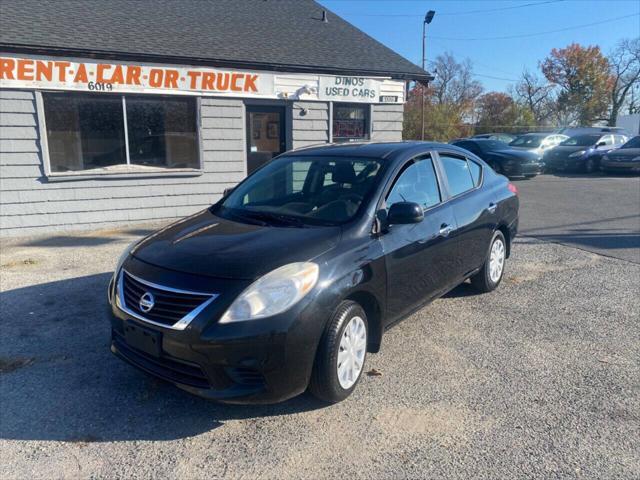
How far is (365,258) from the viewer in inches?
128

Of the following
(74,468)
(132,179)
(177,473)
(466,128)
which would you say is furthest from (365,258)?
(466,128)

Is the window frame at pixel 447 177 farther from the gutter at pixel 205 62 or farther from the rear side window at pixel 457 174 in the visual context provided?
the gutter at pixel 205 62

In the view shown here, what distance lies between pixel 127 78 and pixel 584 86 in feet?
185

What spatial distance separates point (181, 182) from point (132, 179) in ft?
2.95

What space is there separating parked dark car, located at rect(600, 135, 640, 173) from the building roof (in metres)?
12.4

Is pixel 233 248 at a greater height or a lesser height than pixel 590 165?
greater

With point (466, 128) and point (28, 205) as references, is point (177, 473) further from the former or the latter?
point (466, 128)

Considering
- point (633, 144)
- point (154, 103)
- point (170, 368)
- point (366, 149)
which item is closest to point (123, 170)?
point (154, 103)

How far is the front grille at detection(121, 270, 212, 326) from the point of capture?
2.79 m

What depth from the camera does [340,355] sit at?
307 cm

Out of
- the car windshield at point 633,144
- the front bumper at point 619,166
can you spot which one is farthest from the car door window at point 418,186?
the car windshield at point 633,144

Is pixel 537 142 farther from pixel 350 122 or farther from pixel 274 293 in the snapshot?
pixel 274 293

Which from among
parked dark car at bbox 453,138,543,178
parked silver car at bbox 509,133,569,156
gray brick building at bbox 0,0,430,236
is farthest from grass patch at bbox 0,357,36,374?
parked silver car at bbox 509,133,569,156

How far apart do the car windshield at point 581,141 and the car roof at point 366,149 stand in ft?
61.9
